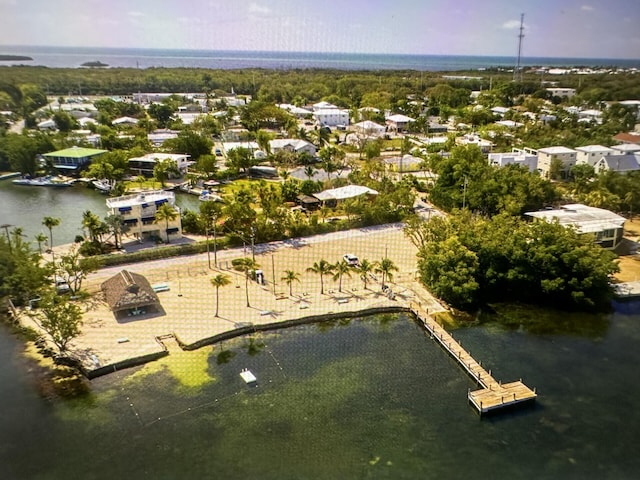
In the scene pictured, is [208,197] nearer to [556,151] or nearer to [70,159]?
[70,159]

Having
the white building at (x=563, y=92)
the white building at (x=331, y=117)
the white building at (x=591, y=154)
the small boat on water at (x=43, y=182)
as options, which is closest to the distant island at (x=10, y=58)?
the small boat on water at (x=43, y=182)

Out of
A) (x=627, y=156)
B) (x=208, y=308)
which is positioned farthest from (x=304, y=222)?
(x=627, y=156)

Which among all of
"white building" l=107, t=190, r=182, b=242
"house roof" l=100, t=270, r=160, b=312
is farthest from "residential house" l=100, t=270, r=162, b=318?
"white building" l=107, t=190, r=182, b=242

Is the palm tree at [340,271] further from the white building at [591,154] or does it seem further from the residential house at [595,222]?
the white building at [591,154]

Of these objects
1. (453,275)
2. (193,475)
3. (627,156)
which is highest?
(627,156)

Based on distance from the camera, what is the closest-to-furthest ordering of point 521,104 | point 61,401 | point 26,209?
point 61,401 → point 26,209 → point 521,104

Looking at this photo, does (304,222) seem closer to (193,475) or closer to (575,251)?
(575,251)

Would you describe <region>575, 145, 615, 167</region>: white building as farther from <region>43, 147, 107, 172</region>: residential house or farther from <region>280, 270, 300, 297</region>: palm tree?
<region>43, 147, 107, 172</region>: residential house

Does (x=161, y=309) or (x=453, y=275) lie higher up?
(x=453, y=275)
